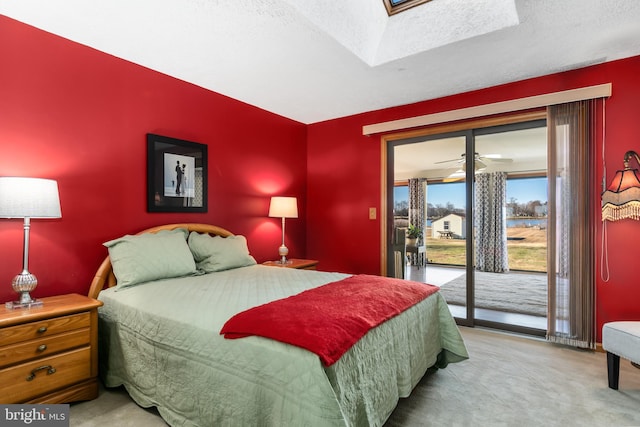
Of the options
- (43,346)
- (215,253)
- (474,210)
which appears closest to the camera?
(43,346)

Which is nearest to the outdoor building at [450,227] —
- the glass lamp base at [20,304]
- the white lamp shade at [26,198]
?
the white lamp shade at [26,198]

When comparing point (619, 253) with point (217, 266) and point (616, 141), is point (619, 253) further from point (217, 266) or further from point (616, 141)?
point (217, 266)

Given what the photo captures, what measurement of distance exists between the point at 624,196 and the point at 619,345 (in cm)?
125

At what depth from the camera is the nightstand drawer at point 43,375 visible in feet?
5.99

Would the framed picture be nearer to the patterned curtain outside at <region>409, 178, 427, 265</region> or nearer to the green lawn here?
the patterned curtain outside at <region>409, 178, 427, 265</region>

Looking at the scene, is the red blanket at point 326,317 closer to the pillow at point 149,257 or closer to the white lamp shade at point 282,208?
the pillow at point 149,257

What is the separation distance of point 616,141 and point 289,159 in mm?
3410

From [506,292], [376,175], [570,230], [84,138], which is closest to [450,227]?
[376,175]

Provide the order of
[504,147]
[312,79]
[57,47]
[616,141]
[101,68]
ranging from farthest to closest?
1. [504,147]
2. [312,79]
3. [616,141]
4. [101,68]
5. [57,47]

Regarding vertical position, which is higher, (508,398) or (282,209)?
(282,209)

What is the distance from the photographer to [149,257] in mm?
2590

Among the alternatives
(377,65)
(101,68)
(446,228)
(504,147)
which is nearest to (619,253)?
(446,228)

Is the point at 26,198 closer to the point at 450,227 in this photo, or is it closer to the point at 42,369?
the point at 42,369

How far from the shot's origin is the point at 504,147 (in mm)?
4363
